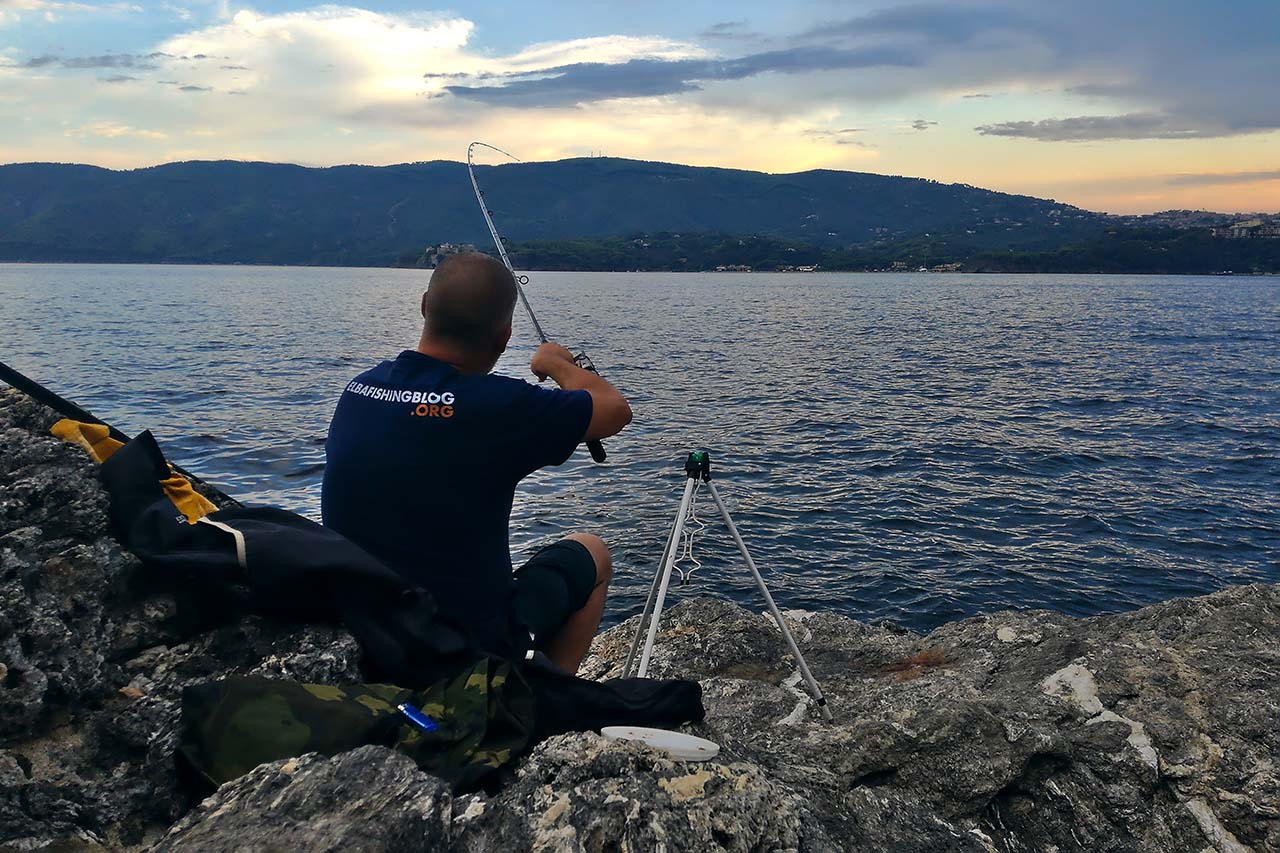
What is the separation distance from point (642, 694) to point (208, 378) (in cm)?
3011

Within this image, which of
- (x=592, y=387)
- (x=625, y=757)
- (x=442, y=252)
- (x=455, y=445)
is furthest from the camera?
(x=442, y=252)

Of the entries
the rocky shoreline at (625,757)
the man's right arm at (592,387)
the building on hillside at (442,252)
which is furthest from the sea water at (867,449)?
the man's right arm at (592,387)

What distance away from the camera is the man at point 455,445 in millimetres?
3357

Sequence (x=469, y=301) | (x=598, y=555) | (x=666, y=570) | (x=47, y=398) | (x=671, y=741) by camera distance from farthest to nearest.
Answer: (x=666, y=570) → (x=598, y=555) → (x=47, y=398) → (x=469, y=301) → (x=671, y=741)

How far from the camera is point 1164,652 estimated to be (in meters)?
5.95

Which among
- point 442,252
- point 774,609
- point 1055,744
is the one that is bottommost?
point 1055,744

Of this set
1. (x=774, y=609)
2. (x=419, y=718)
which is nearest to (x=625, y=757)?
(x=419, y=718)

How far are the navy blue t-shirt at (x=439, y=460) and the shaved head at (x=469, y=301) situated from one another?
0.52 feet

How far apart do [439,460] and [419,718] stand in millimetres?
1012

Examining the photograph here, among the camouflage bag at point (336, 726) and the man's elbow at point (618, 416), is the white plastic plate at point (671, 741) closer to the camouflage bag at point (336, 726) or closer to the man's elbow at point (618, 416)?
the camouflage bag at point (336, 726)

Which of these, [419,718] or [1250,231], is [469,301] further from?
[1250,231]

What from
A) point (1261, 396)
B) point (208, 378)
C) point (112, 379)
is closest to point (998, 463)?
point (1261, 396)

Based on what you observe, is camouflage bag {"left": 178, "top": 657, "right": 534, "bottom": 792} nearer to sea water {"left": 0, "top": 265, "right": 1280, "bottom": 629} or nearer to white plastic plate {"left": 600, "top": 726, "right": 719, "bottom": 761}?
white plastic plate {"left": 600, "top": 726, "right": 719, "bottom": 761}

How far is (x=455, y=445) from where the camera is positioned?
3352 millimetres
